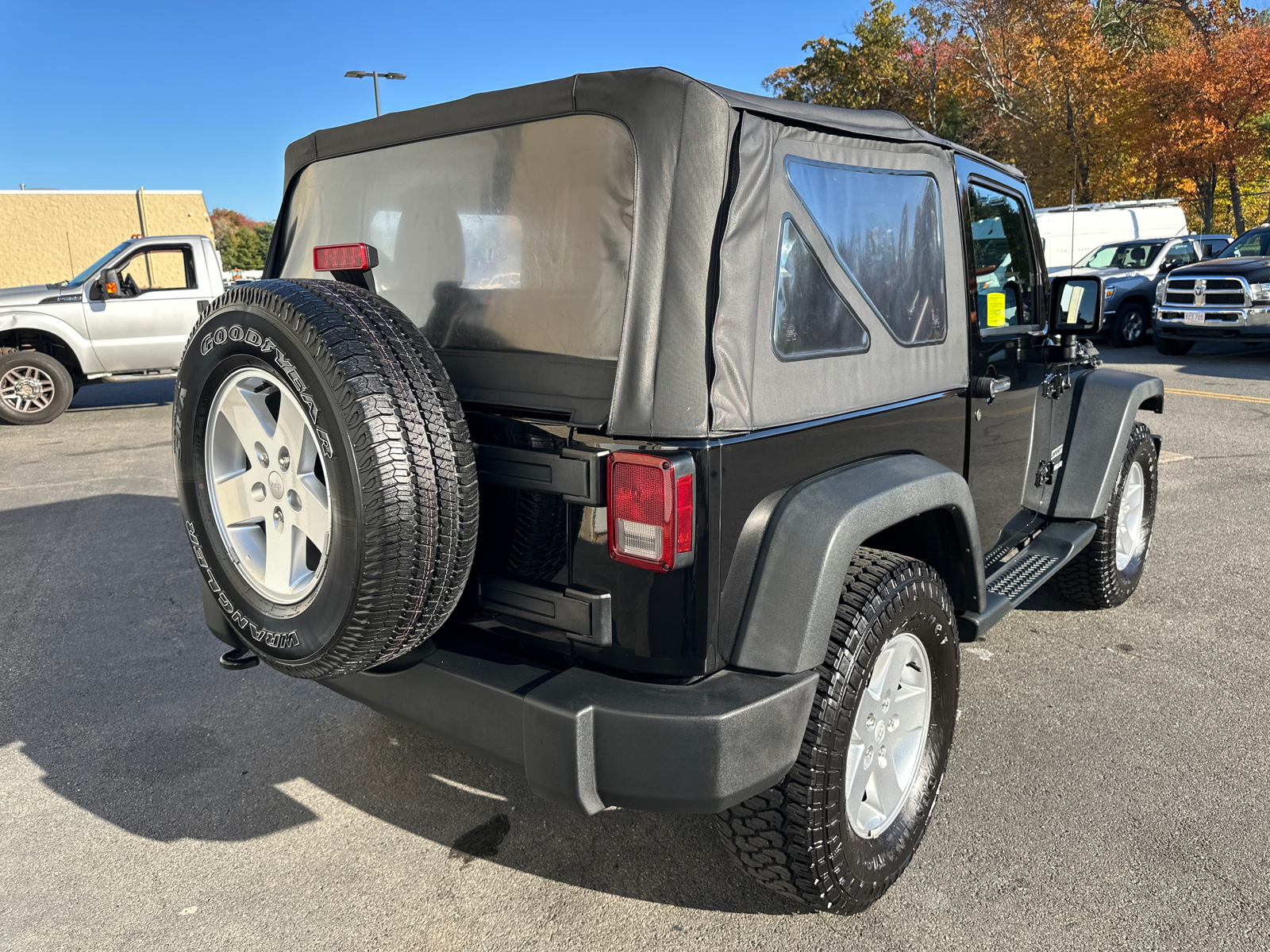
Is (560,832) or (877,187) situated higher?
(877,187)

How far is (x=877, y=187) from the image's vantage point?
8.34 feet

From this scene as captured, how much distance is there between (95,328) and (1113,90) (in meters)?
25.2

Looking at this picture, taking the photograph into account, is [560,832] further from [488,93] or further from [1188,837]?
[488,93]

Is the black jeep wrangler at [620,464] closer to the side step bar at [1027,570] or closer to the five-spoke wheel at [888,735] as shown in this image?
the five-spoke wheel at [888,735]

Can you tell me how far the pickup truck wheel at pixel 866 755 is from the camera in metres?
2.19

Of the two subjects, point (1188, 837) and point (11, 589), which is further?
point (11, 589)

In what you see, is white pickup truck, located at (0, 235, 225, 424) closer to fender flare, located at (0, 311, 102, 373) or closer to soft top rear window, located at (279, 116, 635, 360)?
fender flare, located at (0, 311, 102, 373)

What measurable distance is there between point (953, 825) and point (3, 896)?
8.65ft

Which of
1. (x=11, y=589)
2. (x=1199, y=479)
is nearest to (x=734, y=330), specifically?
(x=11, y=589)

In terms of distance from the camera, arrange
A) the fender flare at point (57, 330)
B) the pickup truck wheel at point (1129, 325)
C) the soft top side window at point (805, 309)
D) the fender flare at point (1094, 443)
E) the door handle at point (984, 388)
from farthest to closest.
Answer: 1. the pickup truck wheel at point (1129, 325)
2. the fender flare at point (57, 330)
3. the fender flare at point (1094, 443)
4. the door handle at point (984, 388)
5. the soft top side window at point (805, 309)

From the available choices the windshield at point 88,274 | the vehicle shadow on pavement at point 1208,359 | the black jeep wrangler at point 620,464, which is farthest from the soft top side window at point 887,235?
the windshield at point 88,274

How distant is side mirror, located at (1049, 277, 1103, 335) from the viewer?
3.45 meters

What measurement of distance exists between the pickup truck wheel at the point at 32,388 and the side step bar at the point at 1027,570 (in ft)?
34.5

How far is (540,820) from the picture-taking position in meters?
2.82
